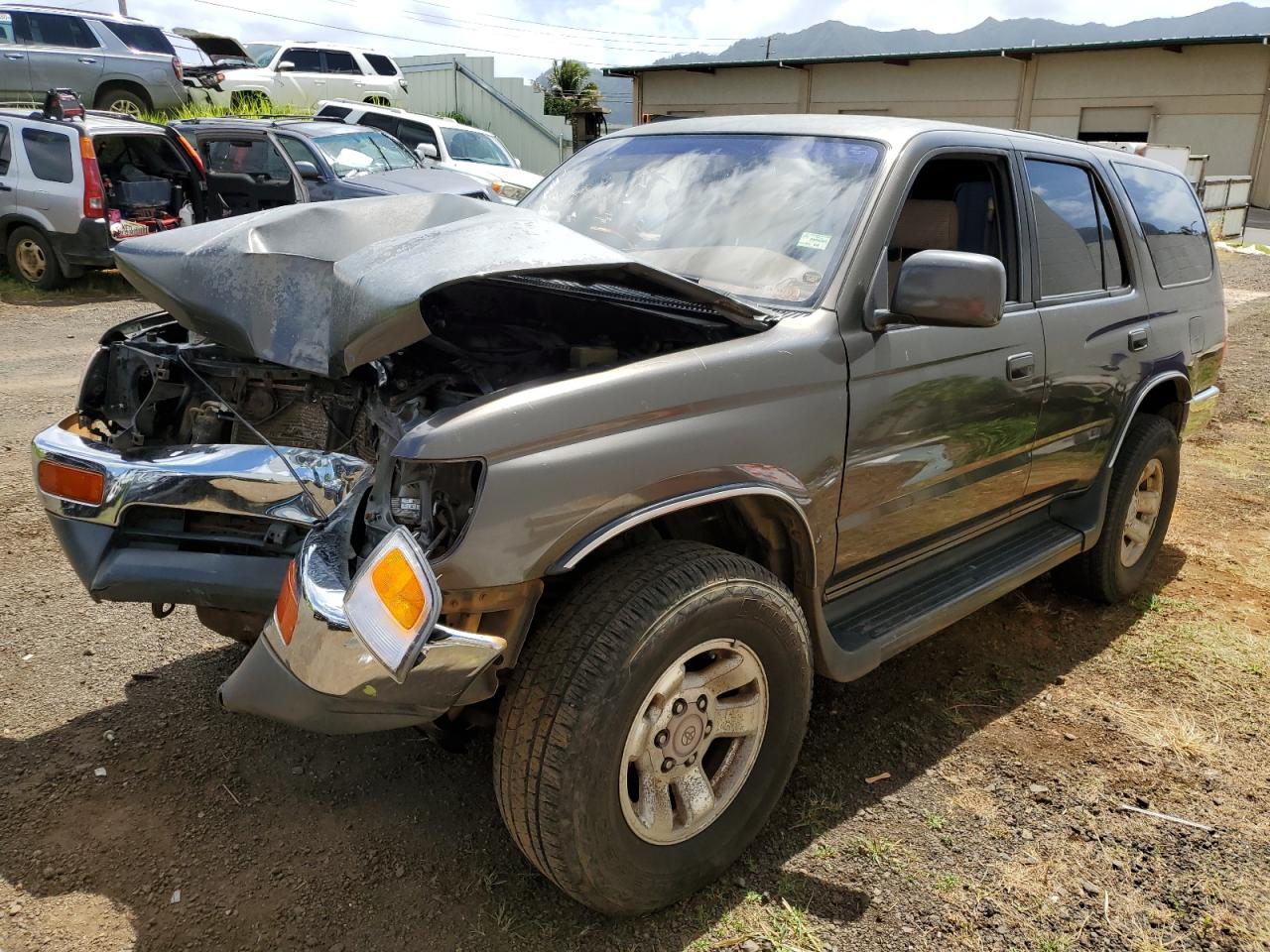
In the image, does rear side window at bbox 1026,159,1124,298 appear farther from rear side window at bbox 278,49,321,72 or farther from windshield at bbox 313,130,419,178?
rear side window at bbox 278,49,321,72

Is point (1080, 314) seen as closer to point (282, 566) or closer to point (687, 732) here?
point (687, 732)

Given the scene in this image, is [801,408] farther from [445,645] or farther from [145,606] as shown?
[145,606]

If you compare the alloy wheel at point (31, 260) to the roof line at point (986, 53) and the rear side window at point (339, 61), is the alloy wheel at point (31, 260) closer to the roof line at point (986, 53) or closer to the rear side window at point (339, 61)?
the rear side window at point (339, 61)

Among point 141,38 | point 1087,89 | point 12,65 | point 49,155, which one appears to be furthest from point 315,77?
point 1087,89

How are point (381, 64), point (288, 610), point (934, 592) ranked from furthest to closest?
point (381, 64)
point (934, 592)
point (288, 610)

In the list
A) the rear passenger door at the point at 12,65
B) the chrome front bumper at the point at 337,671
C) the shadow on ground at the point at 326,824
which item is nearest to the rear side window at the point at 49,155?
the rear passenger door at the point at 12,65

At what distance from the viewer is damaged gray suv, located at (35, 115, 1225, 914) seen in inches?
85.0

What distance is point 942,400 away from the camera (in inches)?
120

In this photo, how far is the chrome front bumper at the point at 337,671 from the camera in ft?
6.59

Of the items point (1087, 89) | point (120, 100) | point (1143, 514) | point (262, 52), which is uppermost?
point (262, 52)

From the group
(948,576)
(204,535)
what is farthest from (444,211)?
(948,576)

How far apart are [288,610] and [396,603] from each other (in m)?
0.33

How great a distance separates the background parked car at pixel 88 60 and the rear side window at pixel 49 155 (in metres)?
5.29

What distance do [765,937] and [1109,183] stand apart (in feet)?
10.6
